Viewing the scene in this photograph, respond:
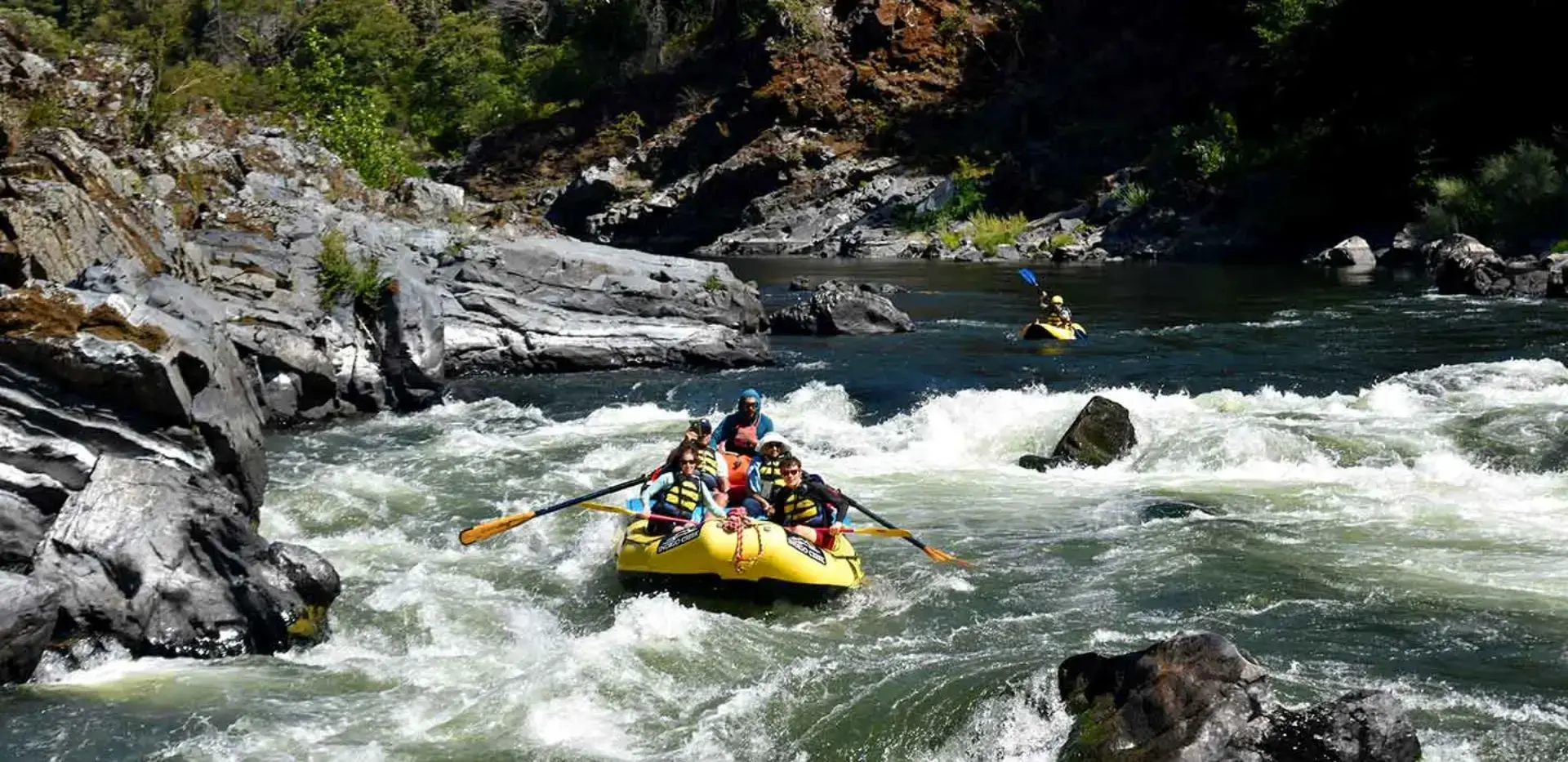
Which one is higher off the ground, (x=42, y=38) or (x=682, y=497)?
(x=42, y=38)

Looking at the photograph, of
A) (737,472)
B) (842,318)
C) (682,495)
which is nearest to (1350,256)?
(842,318)

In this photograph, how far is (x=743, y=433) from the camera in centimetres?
1217

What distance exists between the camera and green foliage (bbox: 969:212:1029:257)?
4212 centimetres

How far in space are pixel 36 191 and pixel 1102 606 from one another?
9855 mm

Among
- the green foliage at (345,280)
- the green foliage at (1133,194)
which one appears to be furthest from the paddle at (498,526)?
the green foliage at (1133,194)

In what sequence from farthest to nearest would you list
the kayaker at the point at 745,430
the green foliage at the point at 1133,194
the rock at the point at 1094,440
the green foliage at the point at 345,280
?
the green foliage at the point at 1133,194
the green foliage at the point at 345,280
the rock at the point at 1094,440
the kayaker at the point at 745,430

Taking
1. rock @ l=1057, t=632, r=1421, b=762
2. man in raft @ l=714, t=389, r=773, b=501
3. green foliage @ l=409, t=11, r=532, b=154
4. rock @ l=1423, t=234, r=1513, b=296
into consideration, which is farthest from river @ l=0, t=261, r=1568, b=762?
green foliage @ l=409, t=11, r=532, b=154

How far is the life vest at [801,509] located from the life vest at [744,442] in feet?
6.78

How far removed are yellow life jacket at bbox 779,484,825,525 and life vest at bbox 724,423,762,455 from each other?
2066 millimetres

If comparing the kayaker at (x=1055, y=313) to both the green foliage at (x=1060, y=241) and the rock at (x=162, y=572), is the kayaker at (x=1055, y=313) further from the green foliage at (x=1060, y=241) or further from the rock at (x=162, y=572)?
the green foliage at (x=1060, y=241)

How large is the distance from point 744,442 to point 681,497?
2.04 metres

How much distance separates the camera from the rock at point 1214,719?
5.79m

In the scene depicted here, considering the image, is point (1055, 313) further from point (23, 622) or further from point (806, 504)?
point (23, 622)

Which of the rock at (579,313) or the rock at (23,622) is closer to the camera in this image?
the rock at (23,622)
